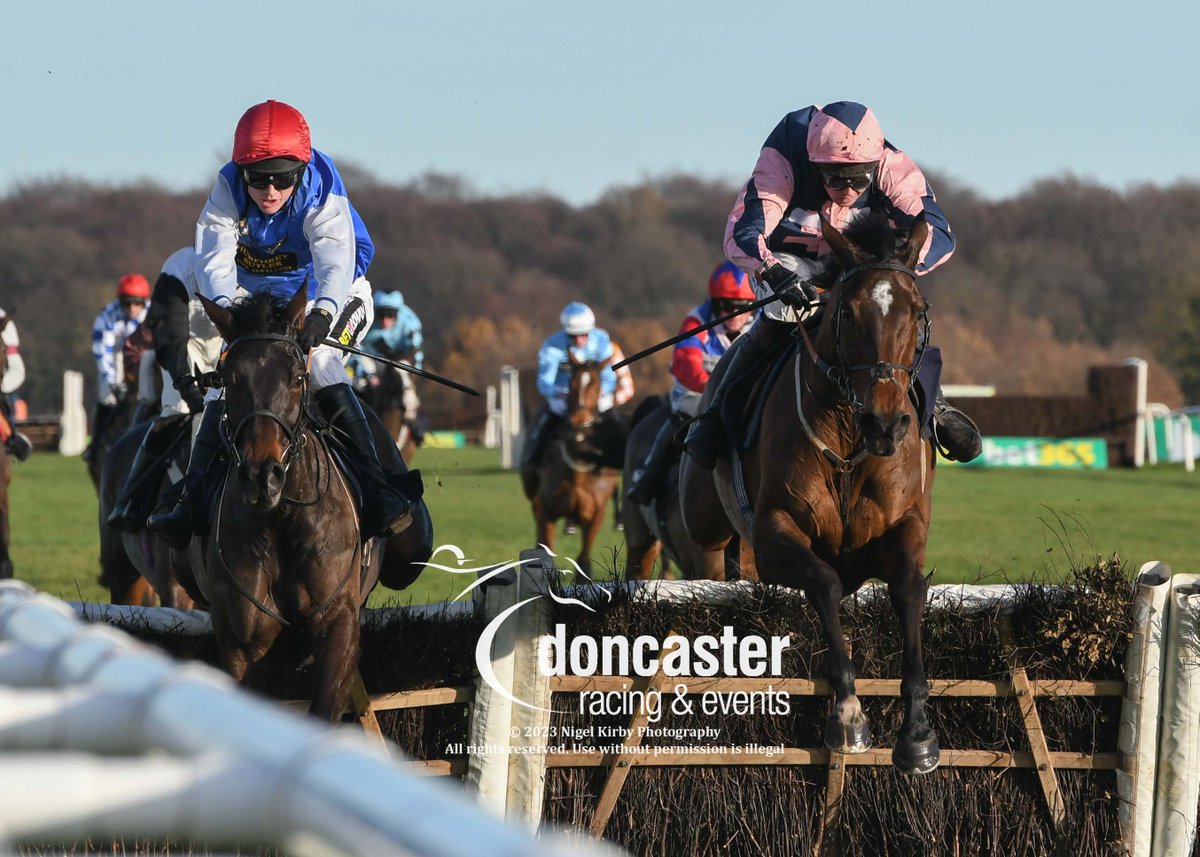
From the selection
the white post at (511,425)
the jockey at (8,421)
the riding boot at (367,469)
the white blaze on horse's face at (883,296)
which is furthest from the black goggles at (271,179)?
the white post at (511,425)

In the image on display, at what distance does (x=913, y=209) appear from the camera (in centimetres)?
630

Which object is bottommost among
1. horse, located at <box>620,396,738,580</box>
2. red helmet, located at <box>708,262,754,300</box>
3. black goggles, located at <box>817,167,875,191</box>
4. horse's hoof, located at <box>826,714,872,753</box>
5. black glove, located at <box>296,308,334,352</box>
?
horse's hoof, located at <box>826,714,872,753</box>

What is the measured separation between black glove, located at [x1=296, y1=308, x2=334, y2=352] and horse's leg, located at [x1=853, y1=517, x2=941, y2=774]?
1.94 m

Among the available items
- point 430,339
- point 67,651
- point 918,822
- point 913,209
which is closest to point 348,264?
point 913,209

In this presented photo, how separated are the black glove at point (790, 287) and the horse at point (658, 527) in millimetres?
1646

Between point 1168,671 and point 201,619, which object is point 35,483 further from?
point 1168,671

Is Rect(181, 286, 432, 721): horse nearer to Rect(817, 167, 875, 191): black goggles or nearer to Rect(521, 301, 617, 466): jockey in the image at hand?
Rect(817, 167, 875, 191): black goggles

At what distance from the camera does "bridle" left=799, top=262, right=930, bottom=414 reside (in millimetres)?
5148

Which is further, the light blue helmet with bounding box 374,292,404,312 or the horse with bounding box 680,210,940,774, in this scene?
the light blue helmet with bounding box 374,292,404,312

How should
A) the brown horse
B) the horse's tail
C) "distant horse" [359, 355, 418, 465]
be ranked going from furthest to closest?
"distant horse" [359, 355, 418, 465] → the brown horse → the horse's tail

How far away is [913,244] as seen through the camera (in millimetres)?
5461

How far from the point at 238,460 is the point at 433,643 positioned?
848 mm

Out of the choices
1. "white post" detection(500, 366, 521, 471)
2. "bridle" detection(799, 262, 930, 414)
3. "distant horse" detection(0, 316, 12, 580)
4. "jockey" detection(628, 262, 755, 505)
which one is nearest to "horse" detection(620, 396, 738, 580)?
"jockey" detection(628, 262, 755, 505)

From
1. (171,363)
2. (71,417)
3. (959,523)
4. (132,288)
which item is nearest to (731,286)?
(171,363)
